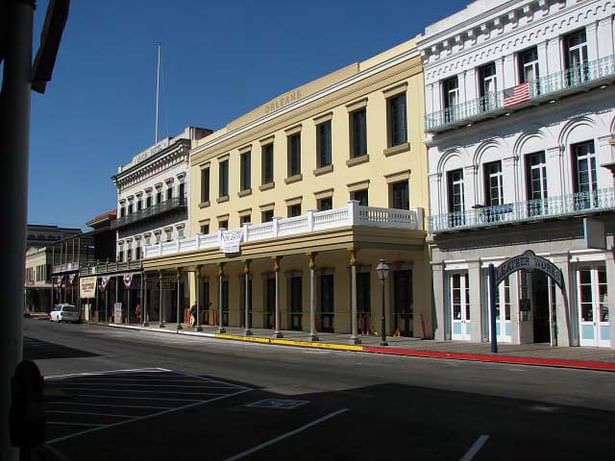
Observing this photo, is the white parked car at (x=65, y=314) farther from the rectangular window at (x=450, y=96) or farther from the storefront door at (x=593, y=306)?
the storefront door at (x=593, y=306)

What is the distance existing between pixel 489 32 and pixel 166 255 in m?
23.7

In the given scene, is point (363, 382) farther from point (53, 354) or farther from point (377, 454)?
point (53, 354)

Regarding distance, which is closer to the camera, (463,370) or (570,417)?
(570,417)

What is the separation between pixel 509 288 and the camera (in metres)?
23.2

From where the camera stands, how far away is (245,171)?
39.5 meters

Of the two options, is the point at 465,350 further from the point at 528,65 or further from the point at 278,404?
the point at 278,404

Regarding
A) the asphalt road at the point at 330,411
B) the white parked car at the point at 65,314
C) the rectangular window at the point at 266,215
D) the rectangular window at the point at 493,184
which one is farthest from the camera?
the white parked car at the point at 65,314

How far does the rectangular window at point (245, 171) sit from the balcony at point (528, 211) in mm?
15644

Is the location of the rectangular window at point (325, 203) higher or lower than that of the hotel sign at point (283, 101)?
lower

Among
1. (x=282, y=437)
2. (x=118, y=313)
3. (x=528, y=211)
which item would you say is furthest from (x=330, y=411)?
(x=118, y=313)

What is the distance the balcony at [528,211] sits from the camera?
20016 mm

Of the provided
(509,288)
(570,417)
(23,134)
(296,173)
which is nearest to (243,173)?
(296,173)

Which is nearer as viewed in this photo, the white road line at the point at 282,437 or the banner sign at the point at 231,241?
the white road line at the point at 282,437

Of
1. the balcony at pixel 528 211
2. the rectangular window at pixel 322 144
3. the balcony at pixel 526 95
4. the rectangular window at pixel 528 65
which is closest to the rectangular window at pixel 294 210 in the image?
the rectangular window at pixel 322 144
